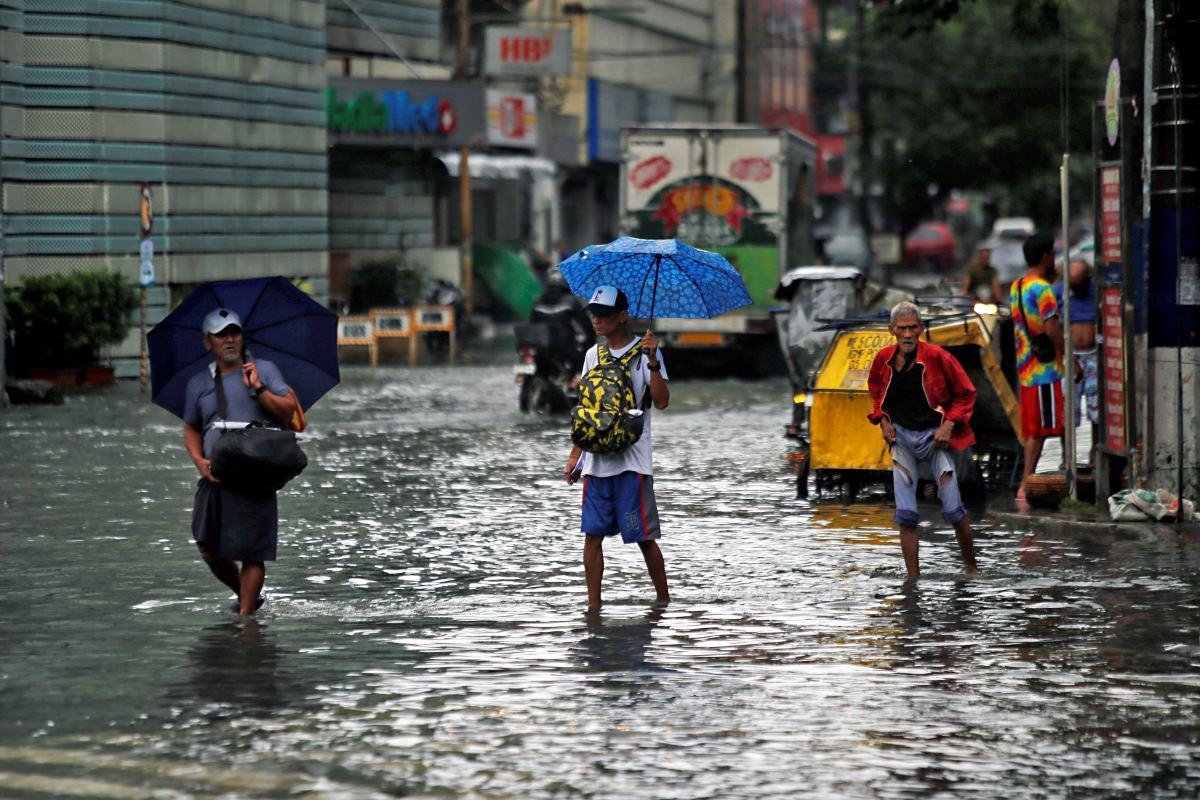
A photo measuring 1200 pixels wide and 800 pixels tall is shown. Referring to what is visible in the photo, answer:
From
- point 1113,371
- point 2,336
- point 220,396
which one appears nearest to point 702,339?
point 2,336

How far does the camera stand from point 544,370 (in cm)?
2233

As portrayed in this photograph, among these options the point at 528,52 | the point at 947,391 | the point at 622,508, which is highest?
the point at 528,52

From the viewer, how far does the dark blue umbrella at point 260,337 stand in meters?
9.74

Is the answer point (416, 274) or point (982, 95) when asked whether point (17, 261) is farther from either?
point (982, 95)

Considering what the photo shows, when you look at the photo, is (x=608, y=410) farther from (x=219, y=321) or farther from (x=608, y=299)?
(x=219, y=321)

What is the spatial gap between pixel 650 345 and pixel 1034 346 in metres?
4.79

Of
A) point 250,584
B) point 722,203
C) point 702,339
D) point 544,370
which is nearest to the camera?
point 250,584

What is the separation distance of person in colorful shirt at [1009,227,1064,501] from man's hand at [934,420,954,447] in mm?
3060

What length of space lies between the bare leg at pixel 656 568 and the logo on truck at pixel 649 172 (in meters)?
19.4

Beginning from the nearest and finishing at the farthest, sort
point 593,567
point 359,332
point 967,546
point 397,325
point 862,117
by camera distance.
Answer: point 593,567, point 967,546, point 359,332, point 397,325, point 862,117

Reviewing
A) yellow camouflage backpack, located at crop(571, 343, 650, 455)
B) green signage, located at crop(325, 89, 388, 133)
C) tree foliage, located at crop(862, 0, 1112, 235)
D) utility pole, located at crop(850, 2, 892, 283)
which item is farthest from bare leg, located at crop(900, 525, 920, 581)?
utility pole, located at crop(850, 2, 892, 283)

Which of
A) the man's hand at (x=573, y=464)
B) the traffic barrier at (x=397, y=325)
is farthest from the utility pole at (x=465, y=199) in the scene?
the man's hand at (x=573, y=464)

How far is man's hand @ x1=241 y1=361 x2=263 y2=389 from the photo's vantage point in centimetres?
950

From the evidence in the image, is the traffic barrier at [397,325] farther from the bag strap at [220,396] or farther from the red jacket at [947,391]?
the bag strap at [220,396]
